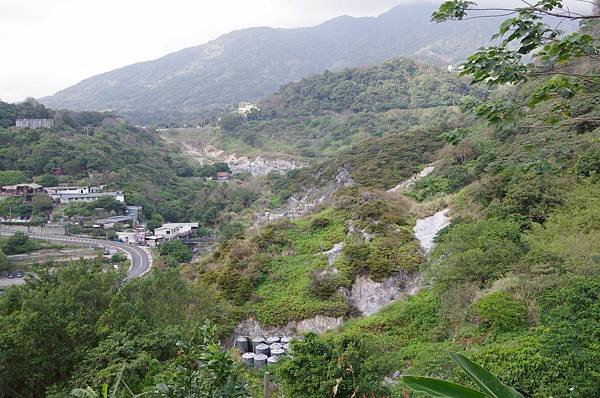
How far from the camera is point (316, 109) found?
2119 inches

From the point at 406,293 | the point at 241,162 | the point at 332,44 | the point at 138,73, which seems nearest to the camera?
the point at 406,293

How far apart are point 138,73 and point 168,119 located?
93550 mm

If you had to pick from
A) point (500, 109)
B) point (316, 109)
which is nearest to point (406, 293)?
point (500, 109)

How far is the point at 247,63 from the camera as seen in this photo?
511 ft

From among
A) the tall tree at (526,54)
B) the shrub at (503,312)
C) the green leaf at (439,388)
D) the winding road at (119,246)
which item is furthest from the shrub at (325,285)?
the winding road at (119,246)

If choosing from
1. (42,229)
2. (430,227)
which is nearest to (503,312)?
(430,227)

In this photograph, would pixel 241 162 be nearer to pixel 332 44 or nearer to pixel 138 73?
pixel 138 73

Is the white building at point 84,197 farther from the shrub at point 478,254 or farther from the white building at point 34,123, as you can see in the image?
the shrub at point 478,254

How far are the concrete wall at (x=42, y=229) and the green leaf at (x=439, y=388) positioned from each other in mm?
30304

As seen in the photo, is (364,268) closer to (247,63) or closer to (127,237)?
(127,237)

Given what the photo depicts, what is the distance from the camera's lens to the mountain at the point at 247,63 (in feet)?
403

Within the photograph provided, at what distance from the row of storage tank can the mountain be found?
93.5 meters

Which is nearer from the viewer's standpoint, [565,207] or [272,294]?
[565,207]

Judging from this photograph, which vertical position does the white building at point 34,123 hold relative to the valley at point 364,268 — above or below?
above
